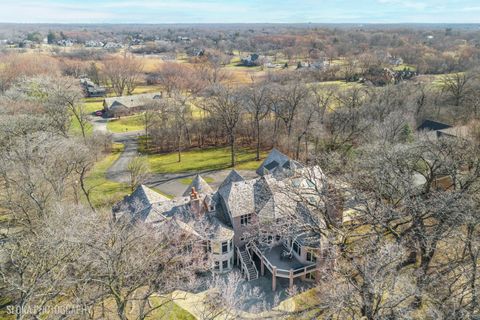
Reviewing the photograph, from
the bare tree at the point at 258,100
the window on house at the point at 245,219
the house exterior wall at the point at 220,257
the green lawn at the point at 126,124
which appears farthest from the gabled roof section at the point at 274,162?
the green lawn at the point at 126,124

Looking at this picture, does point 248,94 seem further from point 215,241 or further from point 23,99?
point 23,99

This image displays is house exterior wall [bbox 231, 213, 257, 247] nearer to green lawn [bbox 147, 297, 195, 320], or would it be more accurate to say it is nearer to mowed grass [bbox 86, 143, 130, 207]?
green lawn [bbox 147, 297, 195, 320]

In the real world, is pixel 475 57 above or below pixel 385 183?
above

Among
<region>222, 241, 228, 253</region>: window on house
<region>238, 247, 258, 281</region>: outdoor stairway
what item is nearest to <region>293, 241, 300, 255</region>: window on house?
<region>238, 247, 258, 281</region>: outdoor stairway

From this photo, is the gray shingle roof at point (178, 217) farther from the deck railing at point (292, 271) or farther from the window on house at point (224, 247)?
the deck railing at point (292, 271)

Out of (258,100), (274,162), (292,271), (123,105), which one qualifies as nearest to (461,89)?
(258,100)

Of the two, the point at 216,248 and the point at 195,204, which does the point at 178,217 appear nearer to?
the point at 195,204

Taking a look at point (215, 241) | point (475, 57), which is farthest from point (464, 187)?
point (475, 57)
